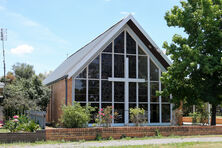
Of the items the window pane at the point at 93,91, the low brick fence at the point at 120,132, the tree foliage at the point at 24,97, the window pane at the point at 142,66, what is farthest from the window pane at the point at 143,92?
the tree foliage at the point at 24,97

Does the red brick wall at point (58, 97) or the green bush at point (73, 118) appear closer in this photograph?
the green bush at point (73, 118)

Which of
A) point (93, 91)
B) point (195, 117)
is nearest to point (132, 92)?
point (93, 91)

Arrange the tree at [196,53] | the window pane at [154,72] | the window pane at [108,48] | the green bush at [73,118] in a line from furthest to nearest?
1. the window pane at [154,72]
2. the window pane at [108,48]
3. the tree at [196,53]
4. the green bush at [73,118]

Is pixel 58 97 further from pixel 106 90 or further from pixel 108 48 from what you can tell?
pixel 108 48

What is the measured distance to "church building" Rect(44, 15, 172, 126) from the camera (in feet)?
62.4

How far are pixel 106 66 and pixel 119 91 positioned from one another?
1900 millimetres

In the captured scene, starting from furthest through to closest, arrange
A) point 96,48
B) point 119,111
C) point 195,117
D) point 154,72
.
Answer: point 154,72
point 195,117
point 119,111
point 96,48

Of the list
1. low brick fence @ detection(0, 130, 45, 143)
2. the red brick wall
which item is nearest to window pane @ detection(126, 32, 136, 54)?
the red brick wall

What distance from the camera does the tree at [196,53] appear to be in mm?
15188

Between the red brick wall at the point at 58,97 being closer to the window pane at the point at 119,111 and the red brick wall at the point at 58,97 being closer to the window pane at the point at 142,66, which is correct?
the window pane at the point at 119,111

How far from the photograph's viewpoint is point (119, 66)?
20109 millimetres

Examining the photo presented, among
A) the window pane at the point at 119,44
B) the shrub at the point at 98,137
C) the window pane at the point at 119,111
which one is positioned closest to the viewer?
the shrub at the point at 98,137

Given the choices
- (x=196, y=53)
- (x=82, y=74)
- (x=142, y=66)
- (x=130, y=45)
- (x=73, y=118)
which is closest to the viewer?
(x=73, y=118)

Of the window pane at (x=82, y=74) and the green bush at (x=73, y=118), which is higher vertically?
the window pane at (x=82, y=74)
